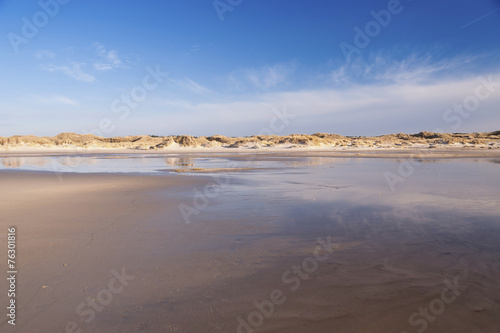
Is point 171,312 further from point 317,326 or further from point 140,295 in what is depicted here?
point 317,326

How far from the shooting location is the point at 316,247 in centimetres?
441

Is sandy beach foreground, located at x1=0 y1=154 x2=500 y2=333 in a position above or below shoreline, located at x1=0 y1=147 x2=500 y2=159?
above

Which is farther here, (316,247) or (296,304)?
(316,247)

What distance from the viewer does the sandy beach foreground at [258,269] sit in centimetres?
270

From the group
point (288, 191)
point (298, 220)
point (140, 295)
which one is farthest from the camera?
point (288, 191)

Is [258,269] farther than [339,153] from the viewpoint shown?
No

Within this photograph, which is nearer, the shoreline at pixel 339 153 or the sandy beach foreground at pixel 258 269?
the sandy beach foreground at pixel 258 269

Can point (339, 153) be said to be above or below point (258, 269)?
below

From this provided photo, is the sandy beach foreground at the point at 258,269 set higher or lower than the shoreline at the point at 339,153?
higher

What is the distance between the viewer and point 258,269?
3693 millimetres

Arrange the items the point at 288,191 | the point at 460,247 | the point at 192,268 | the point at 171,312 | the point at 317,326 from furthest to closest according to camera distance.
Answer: the point at 288,191, the point at 460,247, the point at 192,268, the point at 171,312, the point at 317,326

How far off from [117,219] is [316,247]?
158 inches

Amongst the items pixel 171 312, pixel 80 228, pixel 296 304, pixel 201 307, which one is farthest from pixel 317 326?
pixel 80 228

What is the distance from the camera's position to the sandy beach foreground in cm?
270
